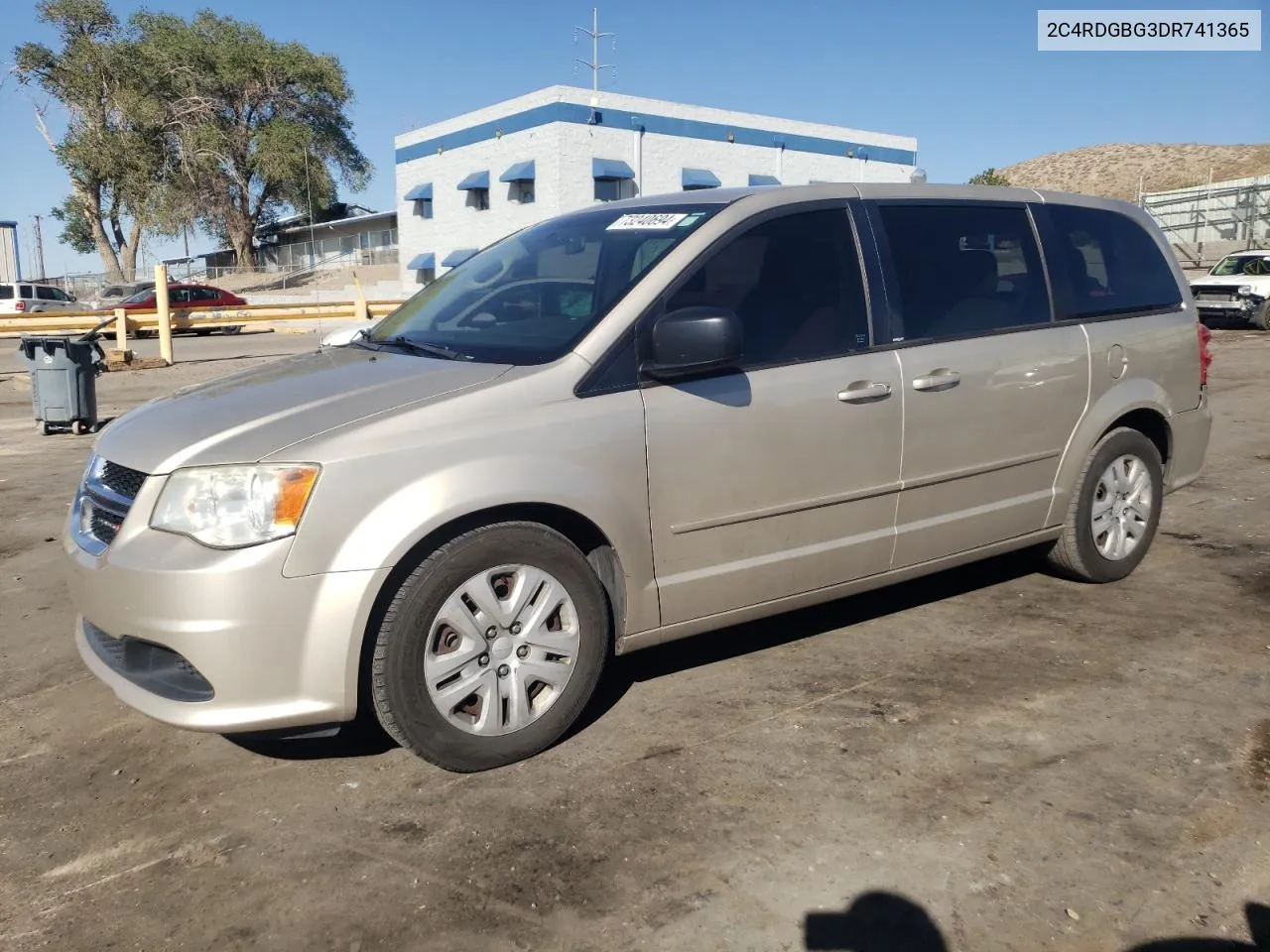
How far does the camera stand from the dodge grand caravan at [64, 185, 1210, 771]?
3023 millimetres

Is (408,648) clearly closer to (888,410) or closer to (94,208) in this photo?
(888,410)

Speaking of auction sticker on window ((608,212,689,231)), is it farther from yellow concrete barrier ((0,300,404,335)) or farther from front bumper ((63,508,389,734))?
yellow concrete barrier ((0,300,404,335))

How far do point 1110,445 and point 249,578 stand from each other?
386 cm

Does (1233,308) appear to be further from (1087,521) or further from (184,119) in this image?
(184,119)

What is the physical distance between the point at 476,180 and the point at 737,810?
3581 cm

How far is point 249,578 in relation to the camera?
9.62 feet

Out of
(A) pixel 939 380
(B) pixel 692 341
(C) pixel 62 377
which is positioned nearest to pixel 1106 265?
(A) pixel 939 380

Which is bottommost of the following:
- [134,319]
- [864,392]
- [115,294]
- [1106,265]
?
[864,392]

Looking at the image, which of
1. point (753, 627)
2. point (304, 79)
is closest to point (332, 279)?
point (304, 79)

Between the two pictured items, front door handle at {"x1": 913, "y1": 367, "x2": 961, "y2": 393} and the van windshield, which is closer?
the van windshield

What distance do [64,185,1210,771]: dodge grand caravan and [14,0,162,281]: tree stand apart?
49696 millimetres

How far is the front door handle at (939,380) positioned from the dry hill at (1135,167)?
7723 cm

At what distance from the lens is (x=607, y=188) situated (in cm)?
3538

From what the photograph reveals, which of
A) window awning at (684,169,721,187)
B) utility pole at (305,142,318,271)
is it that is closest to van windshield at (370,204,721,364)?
window awning at (684,169,721,187)
